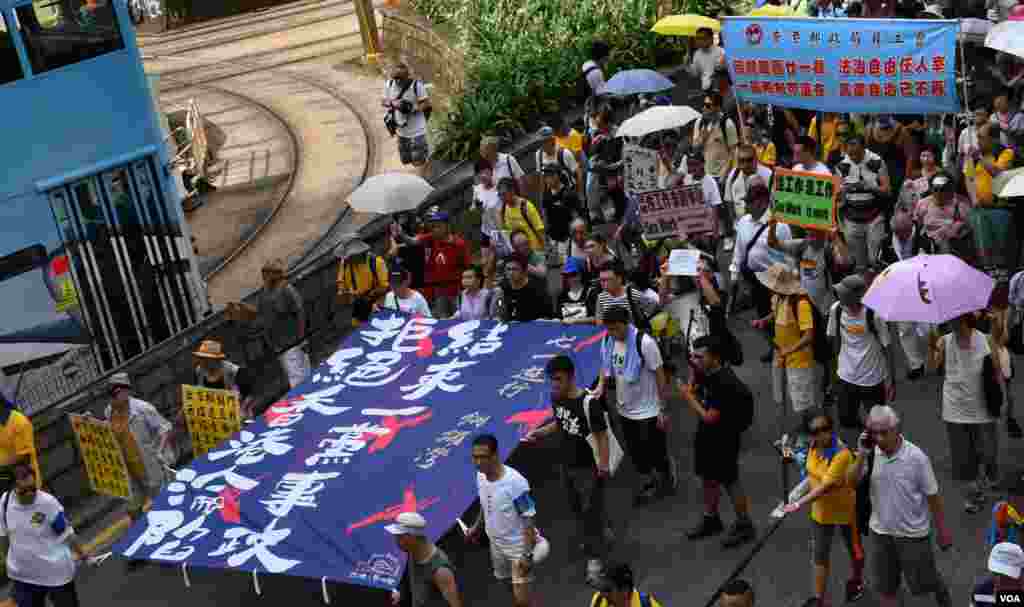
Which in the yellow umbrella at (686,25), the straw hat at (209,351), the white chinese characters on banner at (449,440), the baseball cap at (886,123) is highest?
the yellow umbrella at (686,25)

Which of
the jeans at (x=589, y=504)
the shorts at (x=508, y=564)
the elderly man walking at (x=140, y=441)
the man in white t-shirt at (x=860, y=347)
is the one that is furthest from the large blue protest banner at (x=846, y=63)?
the elderly man walking at (x=140, y=441)

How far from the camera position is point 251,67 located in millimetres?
36562

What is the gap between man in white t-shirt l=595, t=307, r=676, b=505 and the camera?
1090 cm

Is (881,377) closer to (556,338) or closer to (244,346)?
(556,338)

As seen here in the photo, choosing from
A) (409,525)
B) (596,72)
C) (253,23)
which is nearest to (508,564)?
(409,525)

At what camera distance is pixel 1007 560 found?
25.8 feet

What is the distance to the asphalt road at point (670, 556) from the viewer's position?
10289 mm

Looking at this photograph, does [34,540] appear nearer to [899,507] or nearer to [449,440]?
[449,440]

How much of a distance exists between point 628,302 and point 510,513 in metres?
2.95

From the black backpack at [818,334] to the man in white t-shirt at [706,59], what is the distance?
7.22 metres

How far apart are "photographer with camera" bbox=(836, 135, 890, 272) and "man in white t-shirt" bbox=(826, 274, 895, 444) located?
231 cm

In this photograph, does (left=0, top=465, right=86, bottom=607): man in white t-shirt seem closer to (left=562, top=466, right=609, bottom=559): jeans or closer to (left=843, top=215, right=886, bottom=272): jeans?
(left=562, top=466, right=609, bottom=559): jeans

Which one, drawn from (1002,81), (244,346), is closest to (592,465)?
(244,346)

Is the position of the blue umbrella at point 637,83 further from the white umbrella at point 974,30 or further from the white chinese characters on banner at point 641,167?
the white umbrella at point 974,30
